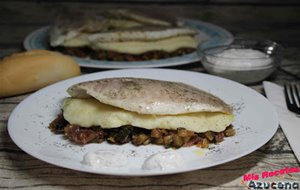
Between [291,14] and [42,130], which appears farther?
[291,14]

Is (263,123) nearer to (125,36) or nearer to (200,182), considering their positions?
(200,182)

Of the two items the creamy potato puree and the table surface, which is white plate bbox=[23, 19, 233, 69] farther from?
the creamy potato puree

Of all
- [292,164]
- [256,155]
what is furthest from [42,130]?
[292,164]

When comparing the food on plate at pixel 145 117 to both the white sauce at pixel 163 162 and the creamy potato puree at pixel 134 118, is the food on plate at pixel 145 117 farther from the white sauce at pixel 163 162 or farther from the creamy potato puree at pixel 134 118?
the white sauce at pixel 163 162

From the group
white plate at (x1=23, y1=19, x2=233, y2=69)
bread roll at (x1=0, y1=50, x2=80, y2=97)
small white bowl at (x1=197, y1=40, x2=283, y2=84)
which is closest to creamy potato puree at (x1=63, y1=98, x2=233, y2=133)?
bread roll at (x1=0, y1=50, x2=80, y2=97)

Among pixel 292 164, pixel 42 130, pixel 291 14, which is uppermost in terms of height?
pixel 42 130

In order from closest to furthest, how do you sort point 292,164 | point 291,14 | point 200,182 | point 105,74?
point 200,182 < point 292,164 < point 105,74 < point 291,14
